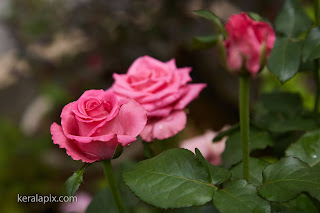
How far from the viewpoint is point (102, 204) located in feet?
1.52

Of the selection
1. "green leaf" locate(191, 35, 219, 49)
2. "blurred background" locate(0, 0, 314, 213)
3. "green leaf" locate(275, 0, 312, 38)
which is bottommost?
"blurred background" locate(0, 0, 314, 213)

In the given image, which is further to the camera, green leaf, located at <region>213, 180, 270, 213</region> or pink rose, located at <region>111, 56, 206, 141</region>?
pink rose, located at <region>111, 56, 206, 141</region>

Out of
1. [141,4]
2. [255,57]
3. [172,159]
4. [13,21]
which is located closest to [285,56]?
[255,57]

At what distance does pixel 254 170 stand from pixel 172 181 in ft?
0.39

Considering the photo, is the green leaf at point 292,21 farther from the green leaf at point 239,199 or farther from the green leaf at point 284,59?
the green leaf at point 239,199

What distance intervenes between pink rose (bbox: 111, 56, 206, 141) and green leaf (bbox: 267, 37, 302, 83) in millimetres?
97

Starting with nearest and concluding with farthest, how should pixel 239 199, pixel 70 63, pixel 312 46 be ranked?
pixel 239 199 < pixel 312 46 < pixel 70 63

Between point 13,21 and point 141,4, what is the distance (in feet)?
2.21

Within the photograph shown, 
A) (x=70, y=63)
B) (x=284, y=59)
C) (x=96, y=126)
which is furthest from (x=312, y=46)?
(x=70, y=63)

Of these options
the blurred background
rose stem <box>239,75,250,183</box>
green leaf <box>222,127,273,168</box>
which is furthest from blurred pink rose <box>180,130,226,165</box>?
the blurred background

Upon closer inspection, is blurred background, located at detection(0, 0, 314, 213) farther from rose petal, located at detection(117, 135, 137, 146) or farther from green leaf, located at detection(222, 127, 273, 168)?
rose petal, located at detection(117, 135, 137, 146)

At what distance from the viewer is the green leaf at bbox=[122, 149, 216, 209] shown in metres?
0.30

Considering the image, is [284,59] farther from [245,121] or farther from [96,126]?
[96,126]

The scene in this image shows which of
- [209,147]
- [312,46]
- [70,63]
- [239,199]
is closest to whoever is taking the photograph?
[239,199]
